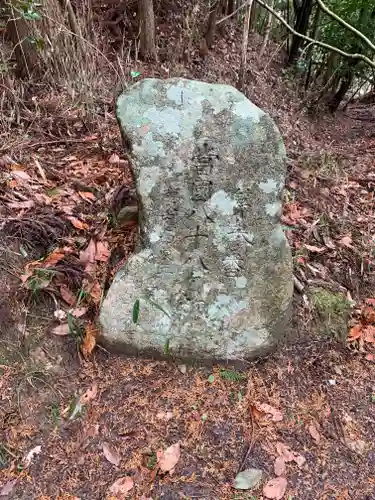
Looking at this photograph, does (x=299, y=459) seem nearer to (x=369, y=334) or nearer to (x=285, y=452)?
(x=285, y=452)

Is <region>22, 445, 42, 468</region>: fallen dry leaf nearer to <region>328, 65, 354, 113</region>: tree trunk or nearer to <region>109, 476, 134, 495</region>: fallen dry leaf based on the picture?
<region>109, 476, 134, 495</region>: fallen dry leaf

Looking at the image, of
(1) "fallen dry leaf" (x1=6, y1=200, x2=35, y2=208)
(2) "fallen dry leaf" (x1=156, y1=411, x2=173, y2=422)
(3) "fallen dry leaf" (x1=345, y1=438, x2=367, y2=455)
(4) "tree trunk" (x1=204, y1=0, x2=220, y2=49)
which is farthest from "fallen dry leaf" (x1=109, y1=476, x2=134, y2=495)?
(4) "tree trunk" (x1=204, y1=0, x2=220, y2=49)

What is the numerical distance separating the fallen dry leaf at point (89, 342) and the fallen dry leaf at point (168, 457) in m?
0.64

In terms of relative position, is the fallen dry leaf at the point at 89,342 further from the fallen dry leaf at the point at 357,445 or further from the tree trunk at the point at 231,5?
the tree trunk at the point at 231,5

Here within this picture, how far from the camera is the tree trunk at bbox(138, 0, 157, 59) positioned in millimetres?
4629

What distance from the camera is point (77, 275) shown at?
275cm

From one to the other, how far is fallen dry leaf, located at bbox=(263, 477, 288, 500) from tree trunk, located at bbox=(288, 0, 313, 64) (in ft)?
18.7

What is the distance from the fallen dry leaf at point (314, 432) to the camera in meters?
2.38

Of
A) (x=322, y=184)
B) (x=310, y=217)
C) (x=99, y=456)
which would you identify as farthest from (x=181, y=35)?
(x=99, y=456)

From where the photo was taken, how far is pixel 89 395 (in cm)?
243

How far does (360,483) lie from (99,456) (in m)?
1.25

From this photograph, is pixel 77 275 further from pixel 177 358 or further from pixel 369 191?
pixel 369 191

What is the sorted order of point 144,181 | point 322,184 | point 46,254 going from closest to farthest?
point 144,181 < point 46,254 < point 322,184

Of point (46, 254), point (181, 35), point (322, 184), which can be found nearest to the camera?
point (46, 254)
